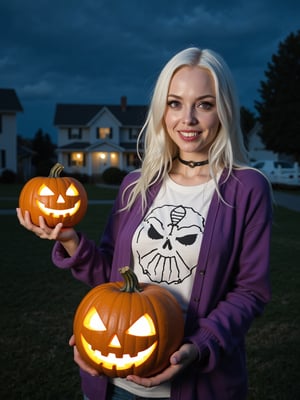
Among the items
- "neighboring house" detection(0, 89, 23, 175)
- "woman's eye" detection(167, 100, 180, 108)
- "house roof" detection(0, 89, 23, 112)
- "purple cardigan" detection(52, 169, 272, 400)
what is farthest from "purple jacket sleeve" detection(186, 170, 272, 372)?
"house roof" detection(0, 89, 23, 112)

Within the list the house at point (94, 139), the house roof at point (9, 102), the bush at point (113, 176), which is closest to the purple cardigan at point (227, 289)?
the bush at point (113, 176)

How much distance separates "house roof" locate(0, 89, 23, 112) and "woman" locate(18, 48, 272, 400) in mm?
37190

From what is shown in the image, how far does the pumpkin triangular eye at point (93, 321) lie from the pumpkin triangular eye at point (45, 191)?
120cm

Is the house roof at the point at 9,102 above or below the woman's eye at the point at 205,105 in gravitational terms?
above

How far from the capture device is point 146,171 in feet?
7.92

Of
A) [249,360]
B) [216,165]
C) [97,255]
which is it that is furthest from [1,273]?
[216,165]

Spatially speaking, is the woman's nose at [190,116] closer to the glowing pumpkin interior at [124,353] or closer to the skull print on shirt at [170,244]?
the skull print on shirt at [170,244]

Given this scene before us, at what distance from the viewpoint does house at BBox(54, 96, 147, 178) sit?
4331 cm

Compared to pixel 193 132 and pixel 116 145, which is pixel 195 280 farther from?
pixel 116 145

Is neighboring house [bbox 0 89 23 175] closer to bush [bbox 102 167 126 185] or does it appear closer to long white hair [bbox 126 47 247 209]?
bush [bbox 102 167 126 185]

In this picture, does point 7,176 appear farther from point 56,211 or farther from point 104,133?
point 56,211

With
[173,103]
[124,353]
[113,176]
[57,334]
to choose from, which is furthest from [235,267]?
[113,176]

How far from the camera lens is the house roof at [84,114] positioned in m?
44.3

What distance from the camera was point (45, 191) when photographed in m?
2.91
